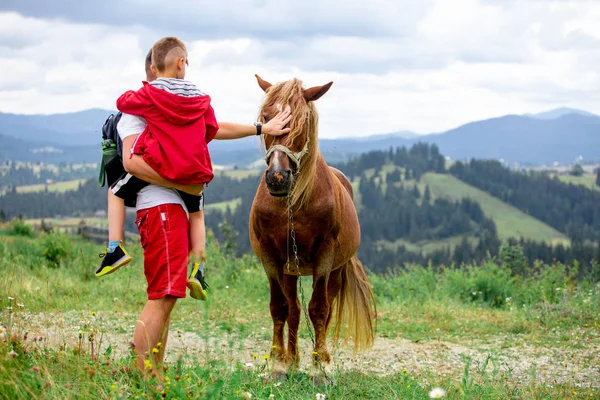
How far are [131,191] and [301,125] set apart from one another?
1.51 meters

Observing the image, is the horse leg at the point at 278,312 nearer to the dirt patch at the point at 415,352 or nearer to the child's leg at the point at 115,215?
the dirt patch at the point at 415,352

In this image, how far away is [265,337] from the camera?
7508 millimetres

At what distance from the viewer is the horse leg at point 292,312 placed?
5.67 metres

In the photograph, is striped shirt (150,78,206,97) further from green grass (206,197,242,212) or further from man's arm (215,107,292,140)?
green grass (206,197,242,212)

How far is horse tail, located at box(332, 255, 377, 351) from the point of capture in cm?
693

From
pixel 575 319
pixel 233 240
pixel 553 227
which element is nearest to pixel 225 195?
pixel 553 227

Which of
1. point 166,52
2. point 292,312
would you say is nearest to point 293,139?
point 166,52

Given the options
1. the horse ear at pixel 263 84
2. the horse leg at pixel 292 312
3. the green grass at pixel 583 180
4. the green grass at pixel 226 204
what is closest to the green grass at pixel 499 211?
the green grass at pixel 583 180

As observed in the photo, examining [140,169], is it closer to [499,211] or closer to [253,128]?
[253,128]

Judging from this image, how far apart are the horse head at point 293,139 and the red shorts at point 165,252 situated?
35.3 inches

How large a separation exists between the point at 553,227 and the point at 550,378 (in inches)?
4883

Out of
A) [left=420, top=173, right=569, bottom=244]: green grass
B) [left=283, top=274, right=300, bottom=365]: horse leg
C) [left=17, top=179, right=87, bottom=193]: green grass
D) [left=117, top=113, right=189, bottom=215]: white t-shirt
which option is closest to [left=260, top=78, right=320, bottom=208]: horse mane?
[left=283, top=274, right=300, bottom=365]: horse leg

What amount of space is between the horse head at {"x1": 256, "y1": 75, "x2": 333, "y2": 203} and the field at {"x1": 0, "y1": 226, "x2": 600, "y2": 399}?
47.7 inches

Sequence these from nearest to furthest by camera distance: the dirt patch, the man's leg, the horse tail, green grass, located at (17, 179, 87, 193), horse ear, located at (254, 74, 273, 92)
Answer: the man's leg, horse ear, located at (254, 74, 273, 92), the dirt patch, the horse tail, green grass, located at (17, 179, 87, 193)
